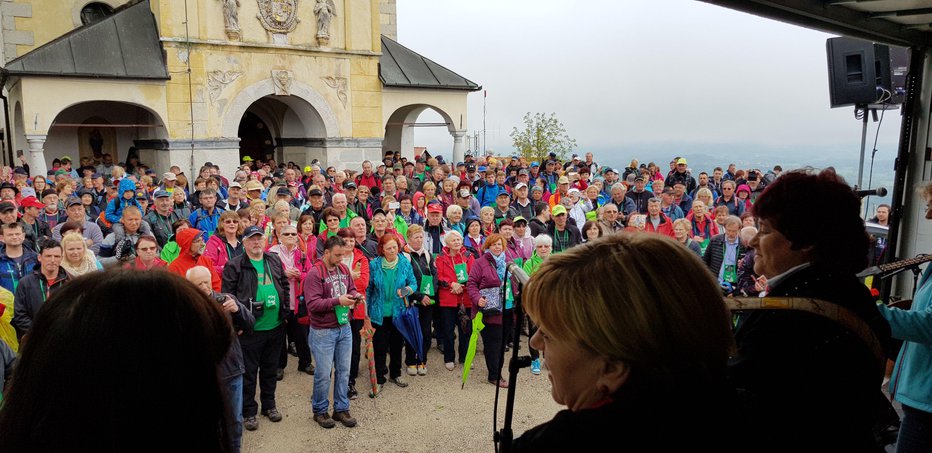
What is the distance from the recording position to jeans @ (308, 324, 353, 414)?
19.4 ft

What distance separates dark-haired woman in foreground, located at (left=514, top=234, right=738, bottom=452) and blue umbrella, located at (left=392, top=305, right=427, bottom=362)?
5843mm

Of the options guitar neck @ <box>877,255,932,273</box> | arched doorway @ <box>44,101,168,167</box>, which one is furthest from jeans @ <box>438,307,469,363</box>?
arched doorway @ <box>44,101,168,167</box>

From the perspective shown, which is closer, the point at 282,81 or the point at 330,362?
the point at 330,362

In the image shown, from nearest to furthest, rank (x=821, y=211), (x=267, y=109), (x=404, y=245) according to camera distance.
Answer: (x=821, y=211)
(x=404, y=245)
(x=267, y=109)

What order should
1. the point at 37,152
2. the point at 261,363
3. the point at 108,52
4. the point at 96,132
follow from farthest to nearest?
the point at 96,132 → the point at 108,52 → the point at 37,152 → the point at 261,363

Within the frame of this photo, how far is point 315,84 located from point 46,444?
58.6 feet

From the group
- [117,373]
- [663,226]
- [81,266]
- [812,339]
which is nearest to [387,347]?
[81,266]

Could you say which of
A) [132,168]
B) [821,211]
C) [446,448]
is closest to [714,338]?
[821,211]

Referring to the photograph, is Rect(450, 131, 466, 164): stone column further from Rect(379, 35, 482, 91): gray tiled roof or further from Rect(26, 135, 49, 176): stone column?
Rect(26, 135, 49, 176): stone column

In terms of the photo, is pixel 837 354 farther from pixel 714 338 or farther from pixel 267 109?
pixel 267 109

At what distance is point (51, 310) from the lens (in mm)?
1148

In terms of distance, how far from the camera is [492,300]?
7.16 meters

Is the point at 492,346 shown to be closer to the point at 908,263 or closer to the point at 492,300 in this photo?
the point at 492,300

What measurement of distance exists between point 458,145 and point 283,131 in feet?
19.6
